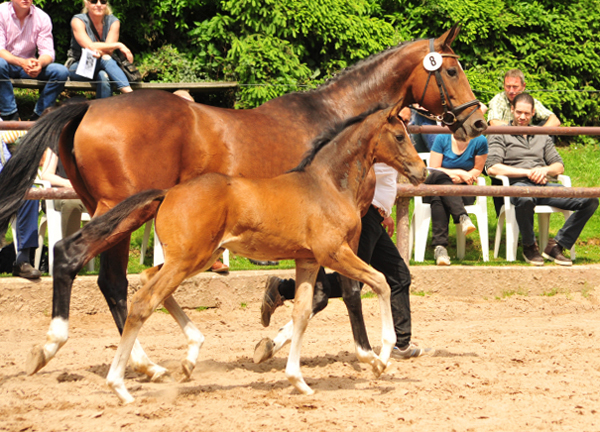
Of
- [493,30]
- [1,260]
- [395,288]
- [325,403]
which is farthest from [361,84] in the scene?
[493,30]

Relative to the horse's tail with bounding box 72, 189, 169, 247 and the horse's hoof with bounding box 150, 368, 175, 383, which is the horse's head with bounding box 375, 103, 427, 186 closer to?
the horse's tail with bounding box 72, 189, 169, 247

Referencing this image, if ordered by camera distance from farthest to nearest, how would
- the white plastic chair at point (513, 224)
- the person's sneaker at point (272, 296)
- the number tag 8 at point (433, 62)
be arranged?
1. the white plastic chair at point (513, 224)
2. the number tag 8 at point (433, 62)
3. the person's sneaker at point (272, 296)

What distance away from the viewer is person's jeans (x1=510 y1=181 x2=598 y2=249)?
7.87m

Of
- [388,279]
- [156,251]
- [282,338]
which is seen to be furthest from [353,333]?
[156,251]

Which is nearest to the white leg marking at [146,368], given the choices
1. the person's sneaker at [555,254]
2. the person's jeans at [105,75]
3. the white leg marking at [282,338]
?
the white leg marking at [282,338]

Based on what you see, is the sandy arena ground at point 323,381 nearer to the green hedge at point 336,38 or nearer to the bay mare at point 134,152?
the bay mare at point 134,152

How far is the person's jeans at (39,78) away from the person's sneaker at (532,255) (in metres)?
5.06

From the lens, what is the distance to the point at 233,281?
6.99 metres

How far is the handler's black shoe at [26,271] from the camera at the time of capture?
6629 mm

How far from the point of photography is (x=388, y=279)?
5.43 meters

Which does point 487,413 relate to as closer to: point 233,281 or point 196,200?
point 196,200

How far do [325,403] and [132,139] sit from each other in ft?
6.65

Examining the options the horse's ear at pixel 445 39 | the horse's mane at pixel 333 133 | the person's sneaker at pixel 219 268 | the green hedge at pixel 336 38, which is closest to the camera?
the horse's mane at pixel 333 133

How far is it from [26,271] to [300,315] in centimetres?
324
